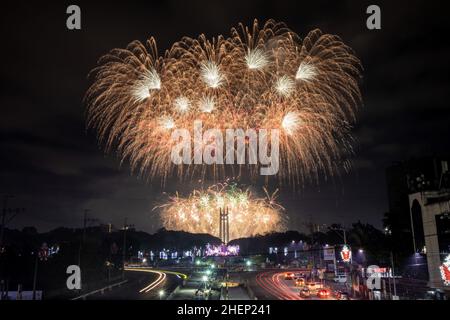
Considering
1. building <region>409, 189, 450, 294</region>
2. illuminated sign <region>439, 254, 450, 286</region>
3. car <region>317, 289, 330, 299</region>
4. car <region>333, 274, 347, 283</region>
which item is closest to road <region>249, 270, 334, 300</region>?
car <region>317, 289, 330, 299</region>

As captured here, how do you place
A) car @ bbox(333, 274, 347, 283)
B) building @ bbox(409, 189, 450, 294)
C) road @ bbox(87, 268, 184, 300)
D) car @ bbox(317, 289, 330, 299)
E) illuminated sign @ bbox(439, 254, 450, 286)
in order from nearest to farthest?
illuminated sign @ bbox(439, 254, 450, 286) < car @ bbox(317, 289, 330, 299) < building @ bbox(409, 189, 450, 294) < road @ bbox(87, 268, 184, 300) < car @ bbox(333, 274, 347, 283)

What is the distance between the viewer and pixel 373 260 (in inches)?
3282

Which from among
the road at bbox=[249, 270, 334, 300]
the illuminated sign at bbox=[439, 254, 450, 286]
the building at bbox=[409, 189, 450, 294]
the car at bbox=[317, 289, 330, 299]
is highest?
the building at bbox=[409, 189, 450, 294]

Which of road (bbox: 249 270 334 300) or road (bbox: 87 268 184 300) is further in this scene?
road (bbox: 87 268 184 300)

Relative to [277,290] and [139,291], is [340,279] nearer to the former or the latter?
[277,290]

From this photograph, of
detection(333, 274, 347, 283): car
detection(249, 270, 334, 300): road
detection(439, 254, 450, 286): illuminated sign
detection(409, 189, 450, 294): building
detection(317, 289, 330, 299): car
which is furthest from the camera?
detection(333, 274, 347, 283): car

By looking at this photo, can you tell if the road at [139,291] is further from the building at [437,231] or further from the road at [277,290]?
the building at [437,231]

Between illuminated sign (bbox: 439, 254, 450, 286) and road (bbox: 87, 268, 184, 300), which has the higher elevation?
illuminated sign (bbox: 439, 254, 450, 286)

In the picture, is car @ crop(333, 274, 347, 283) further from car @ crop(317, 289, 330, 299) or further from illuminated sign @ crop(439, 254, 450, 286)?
illuminated sign @ crop(439, 254, 450, 286)

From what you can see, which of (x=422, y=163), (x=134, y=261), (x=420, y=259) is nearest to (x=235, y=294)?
(x=420, y=259)

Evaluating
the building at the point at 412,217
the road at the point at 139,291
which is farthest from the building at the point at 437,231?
the road at the point at 139,291

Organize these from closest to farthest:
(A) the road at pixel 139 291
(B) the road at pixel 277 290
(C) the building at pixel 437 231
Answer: (C) the building at pixel 437 231 < (B) the road at pixel 277 290 < (A) the road at pixel 139 291
